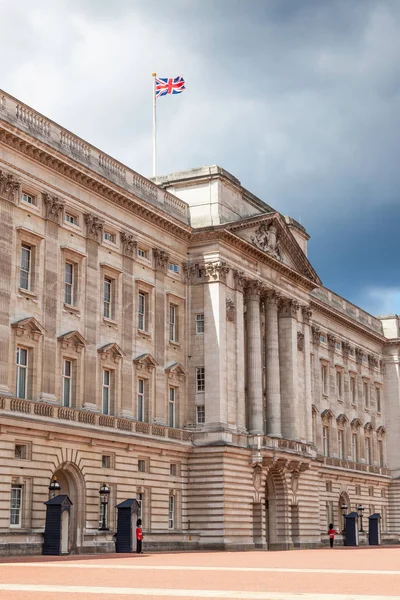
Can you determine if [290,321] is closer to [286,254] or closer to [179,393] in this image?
[286,254]

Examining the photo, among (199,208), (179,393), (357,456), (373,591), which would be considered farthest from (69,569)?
(357,456)

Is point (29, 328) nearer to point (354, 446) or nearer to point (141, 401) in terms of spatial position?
point (141, 401)

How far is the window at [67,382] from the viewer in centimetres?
4847

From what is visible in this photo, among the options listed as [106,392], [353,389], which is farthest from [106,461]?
[353,389]

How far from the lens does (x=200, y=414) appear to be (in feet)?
196

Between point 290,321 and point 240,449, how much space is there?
14478mm

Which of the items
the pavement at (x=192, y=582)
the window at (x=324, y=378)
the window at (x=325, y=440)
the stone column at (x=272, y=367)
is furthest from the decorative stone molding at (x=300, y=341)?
the pavement at (x=192, y=582)

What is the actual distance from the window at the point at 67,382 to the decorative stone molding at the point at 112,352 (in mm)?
2630

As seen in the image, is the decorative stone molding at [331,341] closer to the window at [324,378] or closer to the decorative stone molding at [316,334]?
the window at [324,378]

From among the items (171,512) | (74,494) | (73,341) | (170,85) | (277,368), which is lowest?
(171,512)

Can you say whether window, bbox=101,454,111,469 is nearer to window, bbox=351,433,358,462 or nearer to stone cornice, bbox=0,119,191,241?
stone cornice, bbox=0,119,191,241

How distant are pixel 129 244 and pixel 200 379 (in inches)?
414

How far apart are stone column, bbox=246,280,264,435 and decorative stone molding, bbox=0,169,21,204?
76.0 feet

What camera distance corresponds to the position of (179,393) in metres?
59.2
